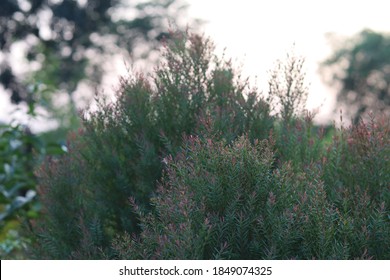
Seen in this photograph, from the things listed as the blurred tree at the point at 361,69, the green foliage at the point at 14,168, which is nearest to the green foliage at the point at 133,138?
the green foliage at the point at 14,168

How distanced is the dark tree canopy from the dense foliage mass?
8.15 m

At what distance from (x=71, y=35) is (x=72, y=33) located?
0.33 metres

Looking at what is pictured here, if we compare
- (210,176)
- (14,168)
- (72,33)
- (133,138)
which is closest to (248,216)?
(210,176)

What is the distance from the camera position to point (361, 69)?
106 feet

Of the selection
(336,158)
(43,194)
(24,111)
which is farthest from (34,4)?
(336,158)

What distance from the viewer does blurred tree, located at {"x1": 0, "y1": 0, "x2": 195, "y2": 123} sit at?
42.4 feet

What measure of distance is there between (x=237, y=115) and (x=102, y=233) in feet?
4.33

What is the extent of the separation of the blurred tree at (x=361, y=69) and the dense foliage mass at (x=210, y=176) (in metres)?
27.6

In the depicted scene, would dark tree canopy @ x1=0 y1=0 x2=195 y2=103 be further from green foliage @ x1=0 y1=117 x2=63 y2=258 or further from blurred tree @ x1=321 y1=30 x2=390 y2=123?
blurred tree @ x1=321 y1=30 x2=390 y2=123

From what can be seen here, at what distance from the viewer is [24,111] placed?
7234mm

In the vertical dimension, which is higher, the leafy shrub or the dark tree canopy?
the dark tree canopy

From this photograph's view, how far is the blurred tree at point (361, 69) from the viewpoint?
31781mm

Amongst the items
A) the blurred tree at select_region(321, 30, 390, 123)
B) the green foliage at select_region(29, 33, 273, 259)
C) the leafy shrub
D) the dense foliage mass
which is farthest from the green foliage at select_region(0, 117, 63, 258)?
the blurred tree at select_region(321, 30, 390, 123)
